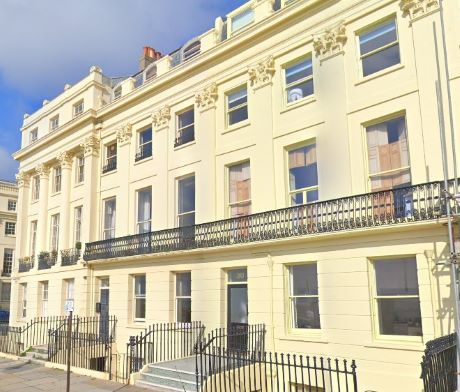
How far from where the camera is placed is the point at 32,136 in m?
27.4

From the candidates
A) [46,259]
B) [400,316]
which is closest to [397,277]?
[400,316]

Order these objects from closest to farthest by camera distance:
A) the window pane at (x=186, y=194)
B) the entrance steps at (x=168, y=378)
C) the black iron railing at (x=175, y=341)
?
1. the entrance steps at (x=168, y=378)
2. the black iron railing at (x=175, y=341)
3. the window pane at (x=186, y=194)

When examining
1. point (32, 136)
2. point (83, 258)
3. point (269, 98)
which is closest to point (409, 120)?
point (269, 98)

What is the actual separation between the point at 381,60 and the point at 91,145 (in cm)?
1449

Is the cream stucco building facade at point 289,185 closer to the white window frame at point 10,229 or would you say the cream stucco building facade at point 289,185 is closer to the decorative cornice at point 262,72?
the decorative cornice at point 262,72

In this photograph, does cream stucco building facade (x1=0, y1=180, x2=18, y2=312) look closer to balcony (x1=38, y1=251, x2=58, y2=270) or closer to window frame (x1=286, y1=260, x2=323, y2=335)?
balcony (x1=38, y1=251, x2=58, y2=270)

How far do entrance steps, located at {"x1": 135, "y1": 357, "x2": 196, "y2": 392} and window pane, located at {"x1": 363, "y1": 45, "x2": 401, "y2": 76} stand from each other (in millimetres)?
9581

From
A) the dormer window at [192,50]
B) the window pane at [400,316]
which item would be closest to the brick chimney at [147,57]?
the dormer window at [192,50]

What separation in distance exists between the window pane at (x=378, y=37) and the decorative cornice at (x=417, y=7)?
0.51m

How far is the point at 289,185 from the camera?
1359 centimetres

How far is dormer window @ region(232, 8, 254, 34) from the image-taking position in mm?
15868

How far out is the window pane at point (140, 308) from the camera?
17.6 meters

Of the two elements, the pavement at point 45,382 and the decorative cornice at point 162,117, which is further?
the decorative cornice at point 162,117

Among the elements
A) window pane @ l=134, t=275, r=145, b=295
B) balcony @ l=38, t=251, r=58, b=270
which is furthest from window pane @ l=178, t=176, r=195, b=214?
balcony @ l=38, t=251, r=58, b=270
